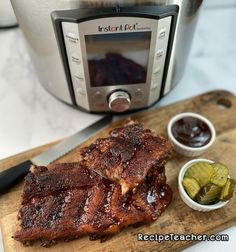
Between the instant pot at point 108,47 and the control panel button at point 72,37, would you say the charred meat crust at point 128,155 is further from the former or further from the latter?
the control panel button at point 72,37

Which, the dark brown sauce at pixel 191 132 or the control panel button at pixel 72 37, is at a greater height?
the control panel button at pixel 72 37

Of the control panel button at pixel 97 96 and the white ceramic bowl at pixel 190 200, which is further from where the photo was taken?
the control panel button at pixel 97 96

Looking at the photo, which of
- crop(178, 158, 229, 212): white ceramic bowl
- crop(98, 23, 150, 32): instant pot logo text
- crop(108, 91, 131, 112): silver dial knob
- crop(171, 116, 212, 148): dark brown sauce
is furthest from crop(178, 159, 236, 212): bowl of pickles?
crop(98, 23, 150, 32): instant pot logo text

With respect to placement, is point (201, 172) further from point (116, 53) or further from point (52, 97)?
point (52, 97)

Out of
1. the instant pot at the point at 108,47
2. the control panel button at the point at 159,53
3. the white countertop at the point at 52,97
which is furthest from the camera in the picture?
the white countertop at the point at 52,97

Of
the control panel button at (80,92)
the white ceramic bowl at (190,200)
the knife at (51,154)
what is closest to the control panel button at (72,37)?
the control panel button at (80,92)

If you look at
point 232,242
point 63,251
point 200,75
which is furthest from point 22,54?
point 232,242

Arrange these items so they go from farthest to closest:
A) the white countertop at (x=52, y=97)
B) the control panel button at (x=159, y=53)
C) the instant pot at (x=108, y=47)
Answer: the white countertop at (x=52, y=97), the control panel button at (x=159, y=53), the instant pot at (x=108, y=47)

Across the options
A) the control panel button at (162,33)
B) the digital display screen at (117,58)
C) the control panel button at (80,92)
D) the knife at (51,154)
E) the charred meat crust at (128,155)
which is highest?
the control panel button at (162,33)
